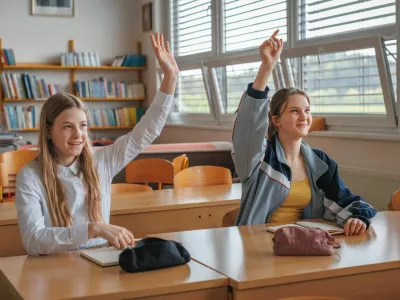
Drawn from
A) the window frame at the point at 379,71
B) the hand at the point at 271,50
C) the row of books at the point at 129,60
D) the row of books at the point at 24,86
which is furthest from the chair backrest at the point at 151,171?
the row of books at the point at 129,60

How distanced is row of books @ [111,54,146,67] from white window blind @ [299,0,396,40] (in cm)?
356

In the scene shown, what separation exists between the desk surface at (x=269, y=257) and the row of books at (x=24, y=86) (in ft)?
20.3

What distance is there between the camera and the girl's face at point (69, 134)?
2.56 m

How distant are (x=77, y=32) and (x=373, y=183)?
5.27 metres

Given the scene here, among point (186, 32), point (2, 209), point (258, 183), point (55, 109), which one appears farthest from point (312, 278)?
point (186, 32)

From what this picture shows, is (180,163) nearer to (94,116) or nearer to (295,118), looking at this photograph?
(295,118)

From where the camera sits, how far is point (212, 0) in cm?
748

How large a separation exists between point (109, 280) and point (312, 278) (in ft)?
1.97

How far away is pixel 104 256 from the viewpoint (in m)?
2.20

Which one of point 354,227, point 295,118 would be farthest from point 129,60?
point 354,227

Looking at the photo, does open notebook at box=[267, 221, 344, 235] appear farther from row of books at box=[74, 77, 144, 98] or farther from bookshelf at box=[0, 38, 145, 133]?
row of books at box=[74, 77, 144, 98]

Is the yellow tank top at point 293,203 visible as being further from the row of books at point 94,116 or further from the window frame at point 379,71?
the row of books at point 94,116

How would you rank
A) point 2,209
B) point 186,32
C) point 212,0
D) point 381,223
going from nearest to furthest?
point 381,223 → point 2,209 → point 212,0 → point 186,32

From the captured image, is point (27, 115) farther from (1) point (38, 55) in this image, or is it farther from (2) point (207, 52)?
(2) point (207, 52)
